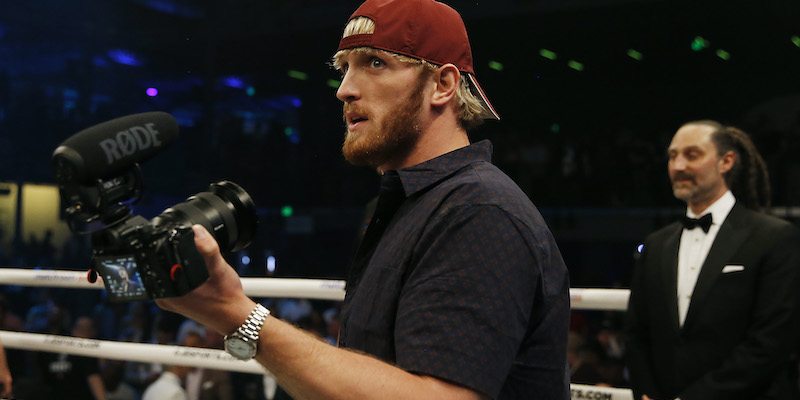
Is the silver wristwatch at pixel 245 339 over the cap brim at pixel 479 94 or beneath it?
beneath

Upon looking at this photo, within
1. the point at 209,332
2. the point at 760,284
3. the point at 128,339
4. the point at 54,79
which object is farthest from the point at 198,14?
the point at 760,284

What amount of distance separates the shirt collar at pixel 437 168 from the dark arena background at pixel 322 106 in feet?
20.5

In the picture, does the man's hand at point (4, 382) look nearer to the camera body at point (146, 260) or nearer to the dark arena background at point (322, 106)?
the camera body at point (146, 260)

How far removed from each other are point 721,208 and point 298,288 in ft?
4.50

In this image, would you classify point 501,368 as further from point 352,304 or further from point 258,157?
point 258,157

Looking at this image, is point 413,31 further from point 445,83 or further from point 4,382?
point 4,382

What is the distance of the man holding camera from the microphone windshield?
0.51ft

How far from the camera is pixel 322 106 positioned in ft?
36.7

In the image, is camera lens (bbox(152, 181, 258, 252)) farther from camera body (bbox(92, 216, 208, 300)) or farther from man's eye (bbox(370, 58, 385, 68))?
man's eye (bbox(370, 58, 385, 68))

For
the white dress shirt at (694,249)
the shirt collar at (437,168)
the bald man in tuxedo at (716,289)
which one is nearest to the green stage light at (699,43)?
the bald man in tuxedo at (716,289)

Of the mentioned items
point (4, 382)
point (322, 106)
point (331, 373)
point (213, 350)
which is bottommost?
point (322, 106)

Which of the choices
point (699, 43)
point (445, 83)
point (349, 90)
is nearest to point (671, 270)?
point (445, 83)

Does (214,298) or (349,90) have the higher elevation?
(349,90)

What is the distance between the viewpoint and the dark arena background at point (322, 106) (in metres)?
8.78
